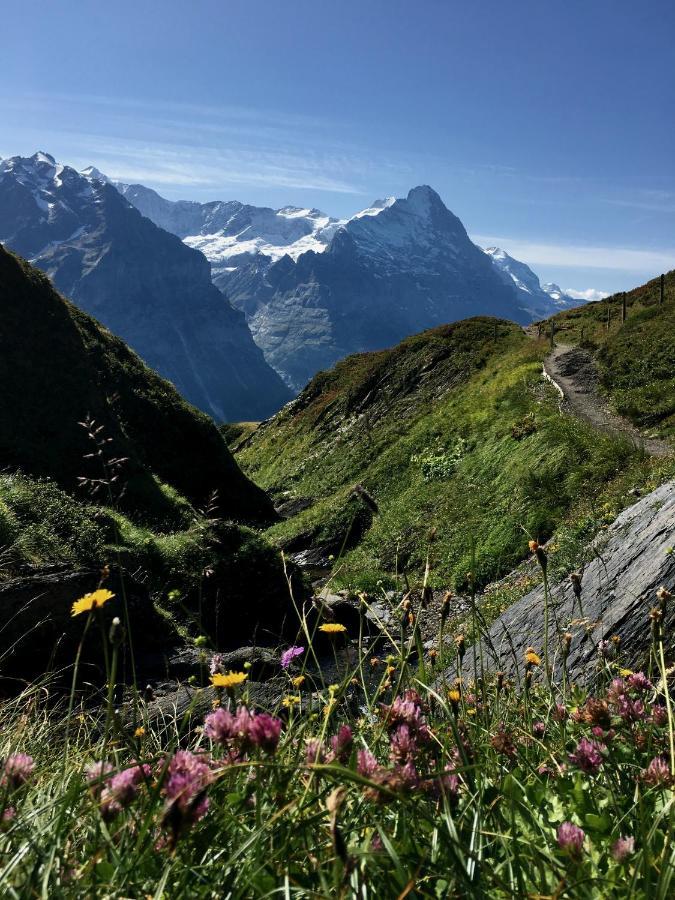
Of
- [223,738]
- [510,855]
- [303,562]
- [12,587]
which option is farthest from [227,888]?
[303,562]

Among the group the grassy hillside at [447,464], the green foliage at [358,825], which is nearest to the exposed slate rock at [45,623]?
the grassy hillside at [447,464]

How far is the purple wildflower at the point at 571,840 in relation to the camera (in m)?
1.70

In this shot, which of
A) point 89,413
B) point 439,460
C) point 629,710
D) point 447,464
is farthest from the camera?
point 439,460

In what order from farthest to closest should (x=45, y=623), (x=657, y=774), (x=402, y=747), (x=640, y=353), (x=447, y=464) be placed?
(x=640, y=353)
(x=447, y=464)
(x=45, y=623)
(x=657, y=774)
(x=402, y=747)

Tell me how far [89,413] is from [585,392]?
81.7 feet

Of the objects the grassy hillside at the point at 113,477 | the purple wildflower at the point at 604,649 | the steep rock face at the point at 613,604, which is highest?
the purple wildflower at the point at 604,649

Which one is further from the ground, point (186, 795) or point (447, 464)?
point (186, 795)

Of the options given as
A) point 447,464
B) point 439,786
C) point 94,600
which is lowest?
point 447,464

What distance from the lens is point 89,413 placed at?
17.8 m

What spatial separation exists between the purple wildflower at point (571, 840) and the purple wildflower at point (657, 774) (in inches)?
20.7

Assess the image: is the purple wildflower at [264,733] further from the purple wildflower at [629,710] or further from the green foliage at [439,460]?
the green foliage at [439,460]

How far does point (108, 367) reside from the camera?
32438 millimetres

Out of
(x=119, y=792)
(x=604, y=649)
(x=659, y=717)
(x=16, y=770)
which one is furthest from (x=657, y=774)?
(x=16, y=770)

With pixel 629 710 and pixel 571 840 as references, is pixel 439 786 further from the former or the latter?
pixel 629 710
